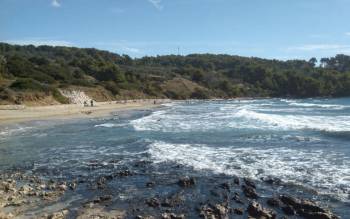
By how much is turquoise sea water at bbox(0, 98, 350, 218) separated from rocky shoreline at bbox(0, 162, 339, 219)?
1.04m

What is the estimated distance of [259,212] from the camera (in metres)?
11.2

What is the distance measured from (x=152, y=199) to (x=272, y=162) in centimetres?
733

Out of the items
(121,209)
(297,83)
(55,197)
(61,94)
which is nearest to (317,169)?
(121,209)

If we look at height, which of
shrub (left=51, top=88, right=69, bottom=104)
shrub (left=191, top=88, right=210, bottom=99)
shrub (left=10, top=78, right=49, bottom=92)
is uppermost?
shrub (left=10, top=78, right=49, bottom=92)

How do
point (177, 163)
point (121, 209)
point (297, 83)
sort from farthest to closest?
point (297, 83)
point (177, 163)
point (121, 209)

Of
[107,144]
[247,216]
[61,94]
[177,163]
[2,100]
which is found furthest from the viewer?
[61,94]

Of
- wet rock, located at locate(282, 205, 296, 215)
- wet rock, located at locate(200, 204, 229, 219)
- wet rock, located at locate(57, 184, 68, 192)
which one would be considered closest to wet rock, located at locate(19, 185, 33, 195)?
wet rock, located at locate(57, 184, 68, 192)

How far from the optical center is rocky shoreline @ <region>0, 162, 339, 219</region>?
11250mm

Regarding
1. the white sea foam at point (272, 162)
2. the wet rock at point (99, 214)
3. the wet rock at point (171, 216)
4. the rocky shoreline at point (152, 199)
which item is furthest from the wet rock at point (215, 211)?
the white sea foam at point (272, 162)

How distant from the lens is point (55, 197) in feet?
42.4

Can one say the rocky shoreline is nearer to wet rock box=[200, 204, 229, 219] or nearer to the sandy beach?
wet rock box=[200, 204, 229, 219]

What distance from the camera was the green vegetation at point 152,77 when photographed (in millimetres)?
67750

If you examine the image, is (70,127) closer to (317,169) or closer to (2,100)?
(2,100)

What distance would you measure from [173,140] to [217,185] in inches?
454
